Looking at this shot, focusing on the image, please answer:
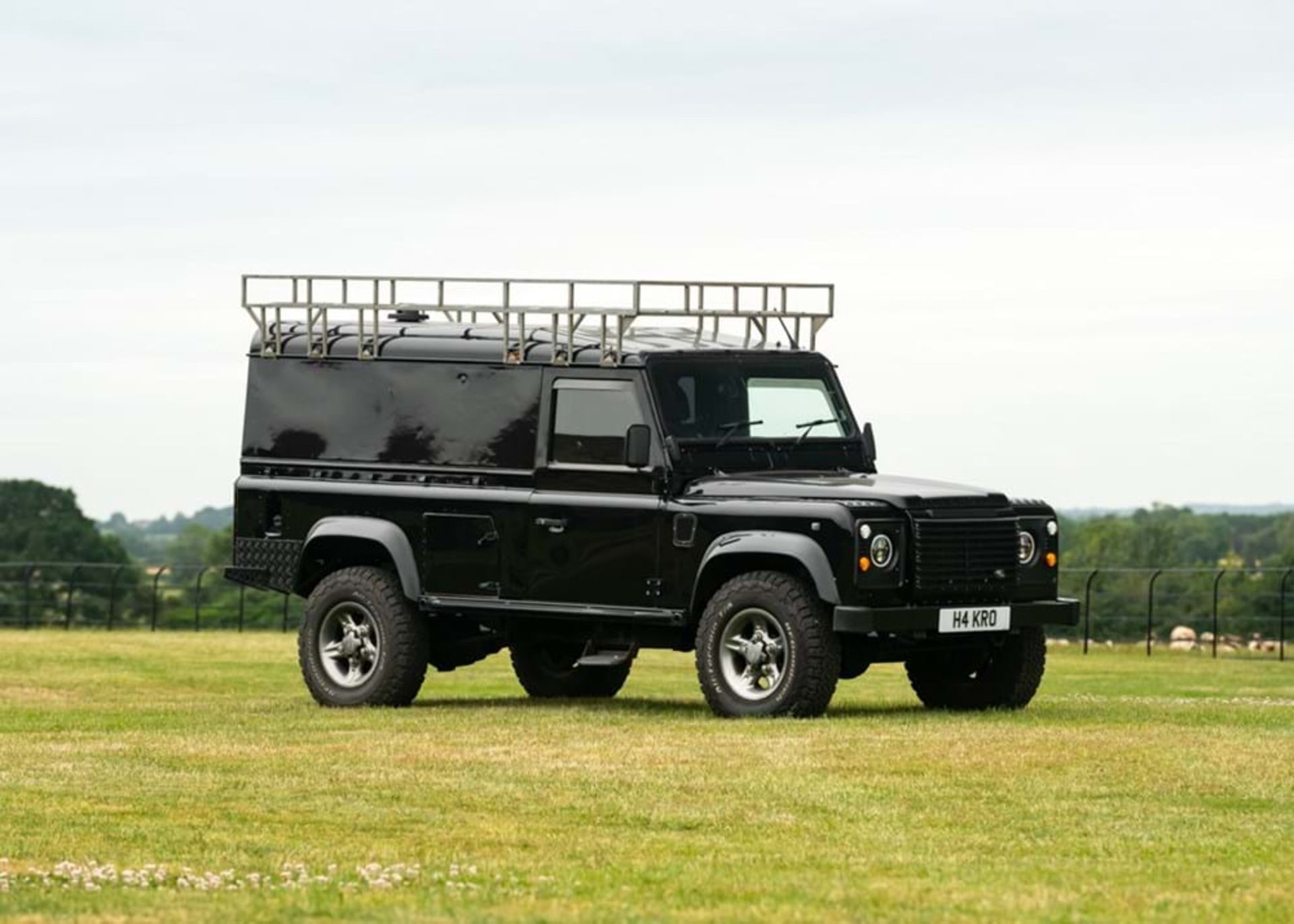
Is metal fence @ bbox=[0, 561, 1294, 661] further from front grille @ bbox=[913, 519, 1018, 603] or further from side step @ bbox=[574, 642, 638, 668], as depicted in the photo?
front grille @ bbox=[913, 519, 1018, 603]

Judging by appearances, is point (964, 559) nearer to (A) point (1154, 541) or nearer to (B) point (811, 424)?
(B) point (811, 424)

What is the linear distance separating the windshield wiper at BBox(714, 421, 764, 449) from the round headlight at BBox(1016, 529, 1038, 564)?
7.16 feet

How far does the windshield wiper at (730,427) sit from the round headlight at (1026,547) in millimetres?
2182

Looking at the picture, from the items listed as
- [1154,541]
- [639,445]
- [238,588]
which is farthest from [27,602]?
[1154,541]

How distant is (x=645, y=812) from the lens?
1508 centimetres

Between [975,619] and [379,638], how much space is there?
4.87 meters

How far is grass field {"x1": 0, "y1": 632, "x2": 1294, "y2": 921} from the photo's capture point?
12.0m

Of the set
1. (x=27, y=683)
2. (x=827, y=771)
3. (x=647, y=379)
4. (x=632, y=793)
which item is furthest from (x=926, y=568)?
(x=27, y=683)

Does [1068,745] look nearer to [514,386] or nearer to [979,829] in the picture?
[979,829]

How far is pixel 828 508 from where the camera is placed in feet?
67.1

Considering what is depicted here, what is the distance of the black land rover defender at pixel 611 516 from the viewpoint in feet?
67.9

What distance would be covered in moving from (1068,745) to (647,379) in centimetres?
481

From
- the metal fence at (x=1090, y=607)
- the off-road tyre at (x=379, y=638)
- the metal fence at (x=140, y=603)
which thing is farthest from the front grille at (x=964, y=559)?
the metal fence at (x=140, y=603)

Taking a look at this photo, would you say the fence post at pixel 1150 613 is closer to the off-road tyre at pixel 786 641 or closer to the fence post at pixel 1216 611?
the fence post at pixel 1216 611
